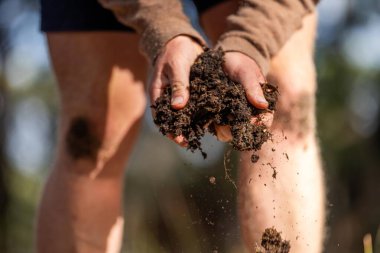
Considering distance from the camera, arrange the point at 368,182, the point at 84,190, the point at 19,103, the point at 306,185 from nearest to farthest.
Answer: the point at 306,185
the point at 84,190
the point at 368,182
the point at 19,103

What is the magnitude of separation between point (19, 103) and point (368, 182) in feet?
44.9

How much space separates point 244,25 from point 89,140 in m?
0.85

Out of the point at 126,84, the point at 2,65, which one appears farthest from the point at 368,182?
the point at 126,84

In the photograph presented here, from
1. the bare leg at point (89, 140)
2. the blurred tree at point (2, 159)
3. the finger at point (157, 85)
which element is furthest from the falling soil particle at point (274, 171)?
the blurred tree at point (2, 159)

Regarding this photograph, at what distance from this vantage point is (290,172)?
6.22 ft

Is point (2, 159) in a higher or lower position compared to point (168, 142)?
higher

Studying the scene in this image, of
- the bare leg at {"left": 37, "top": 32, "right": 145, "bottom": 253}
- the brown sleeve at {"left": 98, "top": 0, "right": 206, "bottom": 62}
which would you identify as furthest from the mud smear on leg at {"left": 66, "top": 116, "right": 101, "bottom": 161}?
the brown sleeve at {"left": 98, "top": 0, "right": 206, "bottom": 62}

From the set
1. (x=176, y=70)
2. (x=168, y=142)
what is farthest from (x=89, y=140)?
(x=168, y=142)

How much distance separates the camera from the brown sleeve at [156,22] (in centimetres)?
191

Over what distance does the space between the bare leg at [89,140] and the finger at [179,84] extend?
2.50 feet

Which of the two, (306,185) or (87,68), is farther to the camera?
(87,68)

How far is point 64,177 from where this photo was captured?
8.11 ft

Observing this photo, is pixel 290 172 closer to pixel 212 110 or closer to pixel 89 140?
pixel 212 110

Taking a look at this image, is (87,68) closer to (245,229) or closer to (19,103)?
(245,229)
